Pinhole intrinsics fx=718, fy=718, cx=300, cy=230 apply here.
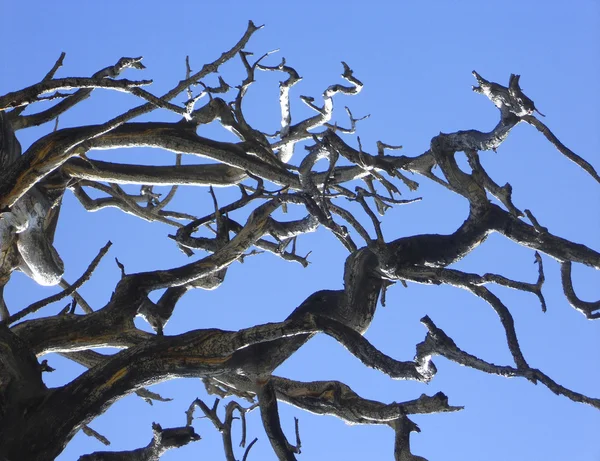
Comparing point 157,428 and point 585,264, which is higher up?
point 585,264

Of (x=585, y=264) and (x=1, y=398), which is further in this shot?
(x=585, y=264)

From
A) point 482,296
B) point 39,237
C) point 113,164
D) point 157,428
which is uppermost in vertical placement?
point 113,164

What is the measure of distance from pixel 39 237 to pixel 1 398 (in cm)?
267

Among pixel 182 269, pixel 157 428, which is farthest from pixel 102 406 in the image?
pixel 182 269

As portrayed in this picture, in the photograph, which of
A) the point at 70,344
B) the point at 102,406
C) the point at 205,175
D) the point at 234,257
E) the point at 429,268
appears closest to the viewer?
the point at 102,406

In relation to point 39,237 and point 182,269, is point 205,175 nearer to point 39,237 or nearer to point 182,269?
point 39,237

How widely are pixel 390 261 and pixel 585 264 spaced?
4.48 ft

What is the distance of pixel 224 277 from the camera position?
20.6ft

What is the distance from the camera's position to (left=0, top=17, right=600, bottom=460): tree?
Answer: 439 cm

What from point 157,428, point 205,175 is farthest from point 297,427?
point 205,175

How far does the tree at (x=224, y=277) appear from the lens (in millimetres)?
4387

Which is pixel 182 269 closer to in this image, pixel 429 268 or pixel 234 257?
pixel 234 257

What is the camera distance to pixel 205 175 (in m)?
7.41

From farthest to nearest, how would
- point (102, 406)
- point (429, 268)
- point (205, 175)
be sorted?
point (205, 175)
point (429, 268)
point (102, 406)
